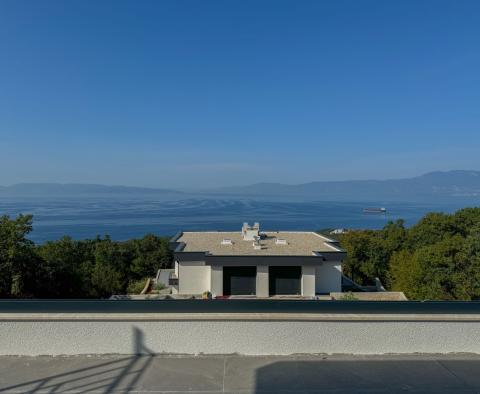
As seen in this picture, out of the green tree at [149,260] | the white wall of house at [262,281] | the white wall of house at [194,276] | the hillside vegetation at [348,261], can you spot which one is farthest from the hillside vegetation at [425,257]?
the green tree at [149,260]

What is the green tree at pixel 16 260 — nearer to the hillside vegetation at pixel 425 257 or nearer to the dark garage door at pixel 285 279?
the dark garage door at pixel 285 279

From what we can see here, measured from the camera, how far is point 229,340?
12.6 feet

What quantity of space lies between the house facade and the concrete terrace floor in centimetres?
1243

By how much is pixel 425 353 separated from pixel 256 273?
12.7 m

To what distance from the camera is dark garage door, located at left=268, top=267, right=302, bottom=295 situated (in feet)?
54.0

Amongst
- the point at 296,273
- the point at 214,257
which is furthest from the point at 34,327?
the point at 296,273

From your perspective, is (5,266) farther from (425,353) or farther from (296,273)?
(425,353)

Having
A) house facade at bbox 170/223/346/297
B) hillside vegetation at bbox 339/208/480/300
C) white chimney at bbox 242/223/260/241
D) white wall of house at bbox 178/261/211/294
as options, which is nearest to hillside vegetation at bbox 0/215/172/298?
white wall of house at bbox 178/261/211/294

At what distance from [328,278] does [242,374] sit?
14.6 m

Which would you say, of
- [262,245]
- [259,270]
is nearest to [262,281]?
[259,270]

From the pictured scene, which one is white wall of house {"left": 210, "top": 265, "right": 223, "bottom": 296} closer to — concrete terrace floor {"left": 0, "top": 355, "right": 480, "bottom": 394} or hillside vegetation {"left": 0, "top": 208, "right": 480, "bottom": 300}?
hillside vegetation {"left": 0, "top": 208, "right": 480, "bottom": 300}

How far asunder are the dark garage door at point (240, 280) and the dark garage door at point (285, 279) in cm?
82

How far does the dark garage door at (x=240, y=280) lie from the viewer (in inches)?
648

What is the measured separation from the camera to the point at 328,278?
681 inches
